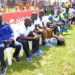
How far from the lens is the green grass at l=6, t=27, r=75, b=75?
405 cm

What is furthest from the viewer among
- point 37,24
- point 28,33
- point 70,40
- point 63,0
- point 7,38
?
point 63,0

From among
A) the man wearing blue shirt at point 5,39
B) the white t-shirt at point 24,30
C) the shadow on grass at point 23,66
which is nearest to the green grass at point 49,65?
the shadow on grass at point 23,66

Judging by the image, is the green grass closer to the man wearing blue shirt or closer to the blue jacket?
the man wearing blue shirt

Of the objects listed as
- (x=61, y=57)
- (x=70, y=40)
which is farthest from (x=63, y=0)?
(x=61, y=57)

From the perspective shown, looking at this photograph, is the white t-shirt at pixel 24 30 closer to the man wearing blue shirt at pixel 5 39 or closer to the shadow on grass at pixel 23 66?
the man wearing blue shirt at pixel 5 39

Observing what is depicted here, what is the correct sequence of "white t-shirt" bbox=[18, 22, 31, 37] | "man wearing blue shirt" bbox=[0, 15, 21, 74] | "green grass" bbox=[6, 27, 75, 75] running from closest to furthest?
"man wearing blue shirt" bbox=[0, 15, 21, 74]
"green grass" bbox=[6, 27, 75, 75]
"white t-shirt" bbox=[18, 22, 31, 37]

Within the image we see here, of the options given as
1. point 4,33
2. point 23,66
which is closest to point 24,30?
point 4,33

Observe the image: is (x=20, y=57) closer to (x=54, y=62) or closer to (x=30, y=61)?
(x=30, y=61)

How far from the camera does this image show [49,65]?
448 cm

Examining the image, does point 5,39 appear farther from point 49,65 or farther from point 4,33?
point 49,65

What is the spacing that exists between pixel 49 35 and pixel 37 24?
3.23 feet

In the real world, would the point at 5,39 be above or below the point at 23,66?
above

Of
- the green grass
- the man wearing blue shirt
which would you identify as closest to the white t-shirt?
the man wearing blue shirt

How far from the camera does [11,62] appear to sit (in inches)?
177
